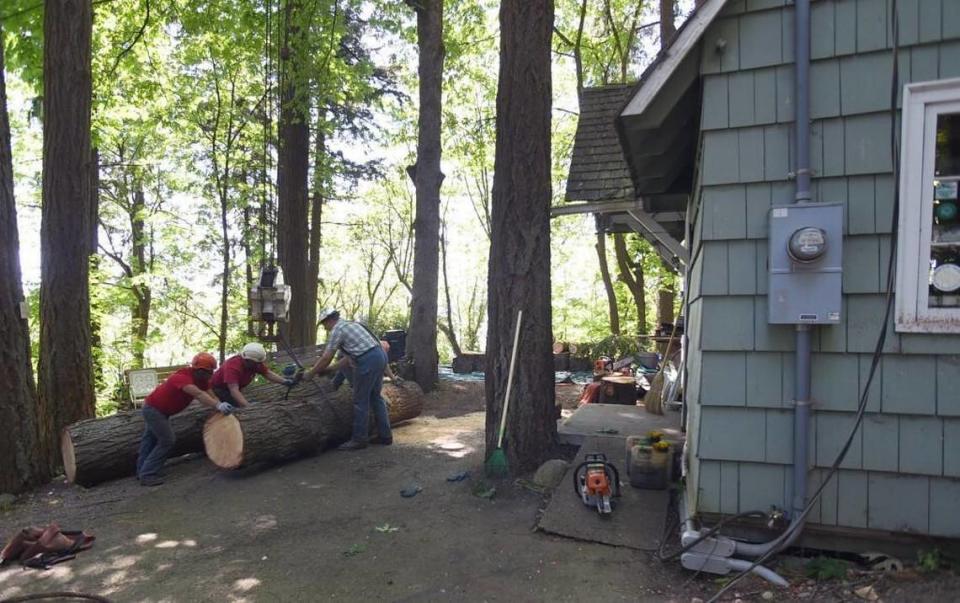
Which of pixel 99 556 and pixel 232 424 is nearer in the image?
pixel 99 556

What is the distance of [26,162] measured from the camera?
60.2ft

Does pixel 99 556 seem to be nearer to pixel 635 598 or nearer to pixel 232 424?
pixel 232 424

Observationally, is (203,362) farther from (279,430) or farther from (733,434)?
(733,434)

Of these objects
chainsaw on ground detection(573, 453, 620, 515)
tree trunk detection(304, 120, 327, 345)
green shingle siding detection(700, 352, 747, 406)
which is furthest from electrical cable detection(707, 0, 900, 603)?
tree trunk detection(304, 120, 327, 345)

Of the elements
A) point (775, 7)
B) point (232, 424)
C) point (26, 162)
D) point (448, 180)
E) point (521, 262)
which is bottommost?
point (232, 424)

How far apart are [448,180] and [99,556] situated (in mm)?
25238

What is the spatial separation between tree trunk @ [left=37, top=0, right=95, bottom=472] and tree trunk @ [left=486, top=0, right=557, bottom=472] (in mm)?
5012

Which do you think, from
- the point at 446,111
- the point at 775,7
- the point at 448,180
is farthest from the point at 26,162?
the point at 775,7

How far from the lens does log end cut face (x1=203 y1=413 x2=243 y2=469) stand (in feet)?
19.9

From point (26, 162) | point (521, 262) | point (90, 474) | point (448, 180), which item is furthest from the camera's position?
point (448, 180)

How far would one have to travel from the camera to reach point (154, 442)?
657 centimetres

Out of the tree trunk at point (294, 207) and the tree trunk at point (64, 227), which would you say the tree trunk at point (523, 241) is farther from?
the tree trunk at point (294, 207)

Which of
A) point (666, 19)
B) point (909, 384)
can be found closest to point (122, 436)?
point (909, 384)

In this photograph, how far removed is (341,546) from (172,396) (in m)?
2.92
